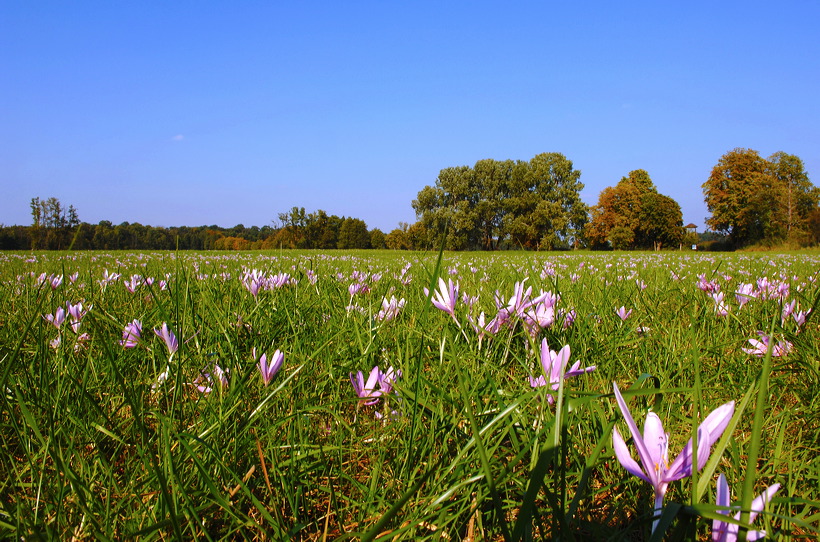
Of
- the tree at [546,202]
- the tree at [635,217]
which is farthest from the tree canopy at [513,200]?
the tree at [635,217]

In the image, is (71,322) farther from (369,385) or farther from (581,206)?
(581,206)

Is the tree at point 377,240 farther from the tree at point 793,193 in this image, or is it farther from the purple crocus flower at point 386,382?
the purple crocus flower at point 386,382

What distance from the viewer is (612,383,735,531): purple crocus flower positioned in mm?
603

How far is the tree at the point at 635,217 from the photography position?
61125 mm

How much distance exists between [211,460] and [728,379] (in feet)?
6.25

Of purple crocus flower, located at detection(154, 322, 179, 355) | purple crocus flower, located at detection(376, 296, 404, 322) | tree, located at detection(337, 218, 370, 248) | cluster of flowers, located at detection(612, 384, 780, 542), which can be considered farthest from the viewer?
tree, located at detection(337, 218, 370, 248)

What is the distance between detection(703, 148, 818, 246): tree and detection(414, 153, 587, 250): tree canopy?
16.8 metres

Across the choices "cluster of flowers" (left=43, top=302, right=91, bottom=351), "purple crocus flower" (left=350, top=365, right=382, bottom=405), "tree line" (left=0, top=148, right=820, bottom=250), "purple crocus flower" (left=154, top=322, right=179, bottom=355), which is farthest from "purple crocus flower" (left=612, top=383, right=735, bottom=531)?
"tree line" (left=0, top=148, right=820, bottom=250)

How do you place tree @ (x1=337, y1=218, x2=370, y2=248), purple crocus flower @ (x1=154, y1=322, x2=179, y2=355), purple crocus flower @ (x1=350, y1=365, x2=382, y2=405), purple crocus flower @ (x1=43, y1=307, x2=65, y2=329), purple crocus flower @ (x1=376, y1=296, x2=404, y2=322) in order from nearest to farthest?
purple crocus flower @ (x1=350, y1=365, x2=382, y2=405) → purple crocus flower @ (x1=154, y1=322, x2=179, y2=355) → purple crocus flower @ (x1=43, y1=307, x2=65, y2=329) → purple crocus flower @ (x1=376, y1=296, x2=404, y2=322) → tree @ (x1=337, y1=218, x2=370, y2=248)

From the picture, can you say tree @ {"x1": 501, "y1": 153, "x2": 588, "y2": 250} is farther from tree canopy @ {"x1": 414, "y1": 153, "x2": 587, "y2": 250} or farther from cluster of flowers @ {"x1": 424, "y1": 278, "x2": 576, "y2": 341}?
cluster of flowers @ {"x1": 424, "y1": 278, "x2": 576, "y2": 341}

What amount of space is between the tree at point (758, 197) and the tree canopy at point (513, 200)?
16813mm

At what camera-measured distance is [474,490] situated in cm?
111

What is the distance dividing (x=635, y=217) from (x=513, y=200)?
19005mm

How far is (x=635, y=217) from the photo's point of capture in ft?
208
